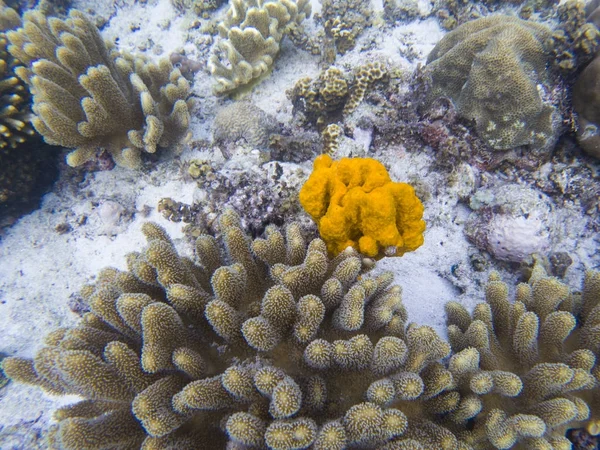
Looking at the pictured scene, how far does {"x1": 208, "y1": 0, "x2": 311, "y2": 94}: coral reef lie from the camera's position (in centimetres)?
552

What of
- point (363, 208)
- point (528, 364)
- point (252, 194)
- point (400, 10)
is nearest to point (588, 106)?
point (528, 364)

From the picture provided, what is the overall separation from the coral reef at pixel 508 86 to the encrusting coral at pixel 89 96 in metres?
4.04

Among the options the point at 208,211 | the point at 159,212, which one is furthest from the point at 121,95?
the point at 208,211

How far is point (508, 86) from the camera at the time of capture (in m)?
3.96

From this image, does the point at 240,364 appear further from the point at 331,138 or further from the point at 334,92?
the point at 334,92

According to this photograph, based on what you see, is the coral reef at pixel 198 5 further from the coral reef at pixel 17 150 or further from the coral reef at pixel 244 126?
the coral reef at pixel 244 126

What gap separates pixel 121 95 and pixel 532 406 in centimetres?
581

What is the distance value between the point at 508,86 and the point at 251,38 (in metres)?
4.06

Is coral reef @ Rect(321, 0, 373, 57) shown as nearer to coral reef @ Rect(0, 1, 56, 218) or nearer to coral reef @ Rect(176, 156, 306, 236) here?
coral reef @ Rect(176, 156, 306, 236)

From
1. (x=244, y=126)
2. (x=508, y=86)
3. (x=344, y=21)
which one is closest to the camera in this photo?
(x=508, y=86)

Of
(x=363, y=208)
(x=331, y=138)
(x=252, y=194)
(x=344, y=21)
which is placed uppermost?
(x=344, y=21)

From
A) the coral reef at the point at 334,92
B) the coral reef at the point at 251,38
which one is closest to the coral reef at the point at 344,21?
the coral reef at the point at 251,38

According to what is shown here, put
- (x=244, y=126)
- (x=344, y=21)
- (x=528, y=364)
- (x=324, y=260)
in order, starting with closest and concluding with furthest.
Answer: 1. (x=324, y=260)
2. (x=528, y=364)
3. (x=244, y=126)
4. (x=344, y=21)

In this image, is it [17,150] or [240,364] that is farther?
[17,150]
